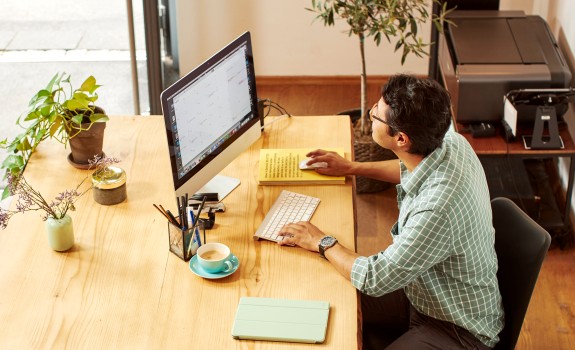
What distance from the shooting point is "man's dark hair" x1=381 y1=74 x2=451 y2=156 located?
7.03 ft

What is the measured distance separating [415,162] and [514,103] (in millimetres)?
1368

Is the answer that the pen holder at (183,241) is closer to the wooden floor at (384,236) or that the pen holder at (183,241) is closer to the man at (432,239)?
the man at (432,239)

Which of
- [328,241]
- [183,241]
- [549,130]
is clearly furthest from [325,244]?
[549,130]

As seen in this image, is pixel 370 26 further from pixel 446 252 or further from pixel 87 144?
pixel 446 252

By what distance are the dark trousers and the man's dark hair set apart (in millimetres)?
483

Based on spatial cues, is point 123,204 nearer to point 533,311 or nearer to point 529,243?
point 529,243

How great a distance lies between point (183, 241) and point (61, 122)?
61cm

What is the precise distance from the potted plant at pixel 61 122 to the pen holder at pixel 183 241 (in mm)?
501

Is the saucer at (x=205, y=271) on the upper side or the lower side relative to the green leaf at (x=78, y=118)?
lower

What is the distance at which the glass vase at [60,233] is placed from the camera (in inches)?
87.3

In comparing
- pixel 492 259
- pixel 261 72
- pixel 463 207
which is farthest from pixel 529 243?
Result: pixel 261 72

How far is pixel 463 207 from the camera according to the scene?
6.83 feet

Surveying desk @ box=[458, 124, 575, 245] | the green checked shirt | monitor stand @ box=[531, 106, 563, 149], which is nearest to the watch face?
the green checked shirt

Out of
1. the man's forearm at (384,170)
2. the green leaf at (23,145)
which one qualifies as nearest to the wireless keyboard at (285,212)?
the man's forearm at (384,170)
